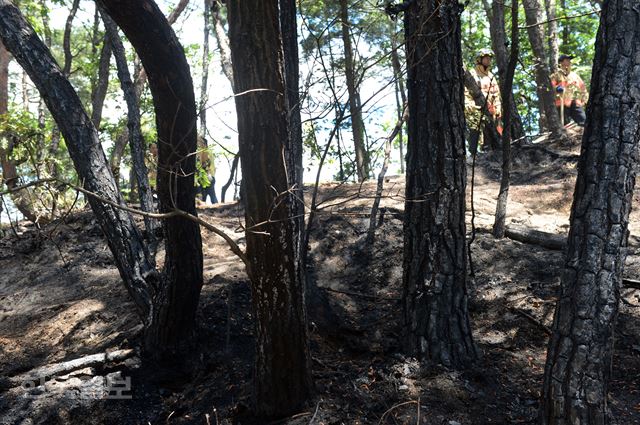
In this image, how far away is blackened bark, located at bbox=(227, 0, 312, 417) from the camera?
327 cm

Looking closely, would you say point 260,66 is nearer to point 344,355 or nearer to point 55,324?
point 344,355

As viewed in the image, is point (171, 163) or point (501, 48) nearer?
point (171, 163)

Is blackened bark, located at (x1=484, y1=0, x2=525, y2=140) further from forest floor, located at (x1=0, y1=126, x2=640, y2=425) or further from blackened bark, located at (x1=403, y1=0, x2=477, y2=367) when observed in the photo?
blackened bark, located at (x1=403, y1=0, x2=477, y2=367)

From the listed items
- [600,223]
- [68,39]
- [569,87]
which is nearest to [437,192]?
[600,223]

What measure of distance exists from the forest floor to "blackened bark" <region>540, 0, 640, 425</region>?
64 centimetres

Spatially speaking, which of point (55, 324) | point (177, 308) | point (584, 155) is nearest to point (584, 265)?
point (584, 155)

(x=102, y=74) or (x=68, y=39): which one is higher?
(x=68, y=39)

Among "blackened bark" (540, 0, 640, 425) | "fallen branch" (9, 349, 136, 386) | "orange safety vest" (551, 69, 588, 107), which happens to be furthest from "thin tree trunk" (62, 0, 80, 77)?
"blackened bark" (540, 0, 640, 425)

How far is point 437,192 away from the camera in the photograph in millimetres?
4430

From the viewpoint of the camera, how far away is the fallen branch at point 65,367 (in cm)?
480

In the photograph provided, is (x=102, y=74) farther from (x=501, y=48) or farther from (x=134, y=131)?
(x=501, y=48)

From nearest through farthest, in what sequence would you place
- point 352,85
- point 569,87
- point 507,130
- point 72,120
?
1. point 352,85
2. point 72,120
3. point 507,130
4. point 569,87

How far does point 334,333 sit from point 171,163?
2.17 metres

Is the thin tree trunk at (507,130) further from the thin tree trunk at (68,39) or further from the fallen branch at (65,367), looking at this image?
the thin tree trunk at (68,39)
